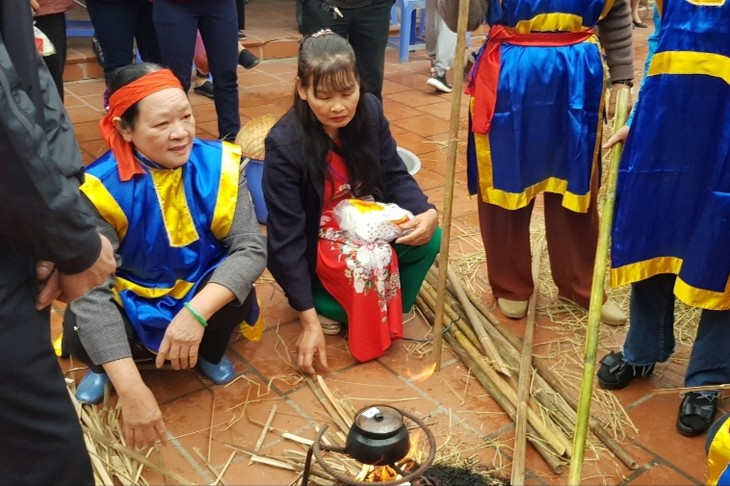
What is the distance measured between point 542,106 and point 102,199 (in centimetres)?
156

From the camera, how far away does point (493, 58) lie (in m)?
2.71

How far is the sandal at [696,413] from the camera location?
240 cm

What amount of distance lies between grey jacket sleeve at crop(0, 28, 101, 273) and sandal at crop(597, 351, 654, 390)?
1.88 m

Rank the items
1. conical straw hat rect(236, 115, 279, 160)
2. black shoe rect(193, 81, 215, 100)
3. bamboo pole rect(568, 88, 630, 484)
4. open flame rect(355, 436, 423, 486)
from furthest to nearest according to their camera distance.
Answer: black shoe rect(193, 81, 215, 100) < conical straw hat rect(236, 115, 279, 160) < open flame rect(355, 436, 423, 486) < bamboo pole rect(568, 88, 630, 484)

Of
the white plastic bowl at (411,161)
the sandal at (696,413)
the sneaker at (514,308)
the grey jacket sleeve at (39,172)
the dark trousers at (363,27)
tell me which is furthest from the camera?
the white plastic bowl at (411,161)

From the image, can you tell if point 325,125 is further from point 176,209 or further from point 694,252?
point 694,252

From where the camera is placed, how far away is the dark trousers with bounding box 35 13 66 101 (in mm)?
3711

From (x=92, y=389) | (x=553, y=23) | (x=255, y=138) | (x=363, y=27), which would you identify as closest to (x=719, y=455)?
(x=553, y=23)

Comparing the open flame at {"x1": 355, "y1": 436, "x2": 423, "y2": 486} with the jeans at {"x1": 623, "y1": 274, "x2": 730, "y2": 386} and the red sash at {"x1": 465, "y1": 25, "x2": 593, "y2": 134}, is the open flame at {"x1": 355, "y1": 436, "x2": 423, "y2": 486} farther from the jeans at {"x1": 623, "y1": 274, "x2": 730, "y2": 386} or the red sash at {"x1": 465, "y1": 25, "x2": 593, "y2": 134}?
the red sash at {"x1": 465, "y1": 25, "x2": 593, "y2": 134}

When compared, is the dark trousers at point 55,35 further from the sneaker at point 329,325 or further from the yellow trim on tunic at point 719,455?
the yellow trim on tunic at point 719,455

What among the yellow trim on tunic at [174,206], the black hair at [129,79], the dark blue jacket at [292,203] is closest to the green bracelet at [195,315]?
the yellow trim on tunic at [174,206]

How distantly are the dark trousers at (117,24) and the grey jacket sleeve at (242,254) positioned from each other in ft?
6.99

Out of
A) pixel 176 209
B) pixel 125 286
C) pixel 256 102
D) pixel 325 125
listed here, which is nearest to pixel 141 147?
pixel 176 209

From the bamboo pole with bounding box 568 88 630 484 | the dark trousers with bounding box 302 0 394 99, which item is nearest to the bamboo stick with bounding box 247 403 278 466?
the bamboo pole with bounding box 568 88 630 484
